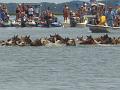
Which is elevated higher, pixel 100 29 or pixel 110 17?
pixel 110 17

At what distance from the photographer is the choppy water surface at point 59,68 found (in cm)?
2548

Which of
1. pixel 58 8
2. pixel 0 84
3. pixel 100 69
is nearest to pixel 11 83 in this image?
pixel 0 84

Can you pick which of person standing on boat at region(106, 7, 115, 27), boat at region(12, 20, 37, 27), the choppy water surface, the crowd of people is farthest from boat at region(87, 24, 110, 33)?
the choppy water surface

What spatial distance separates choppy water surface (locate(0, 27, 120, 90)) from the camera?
83.6ft

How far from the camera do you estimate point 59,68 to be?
30.7 meters

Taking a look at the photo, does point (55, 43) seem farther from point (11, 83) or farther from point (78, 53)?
point (11, 83)

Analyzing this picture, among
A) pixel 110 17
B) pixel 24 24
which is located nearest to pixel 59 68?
pixel 110 17

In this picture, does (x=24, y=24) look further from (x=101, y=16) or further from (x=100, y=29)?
(x=101, y=16)

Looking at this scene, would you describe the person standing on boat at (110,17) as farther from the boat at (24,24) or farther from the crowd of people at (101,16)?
the boat at (24,24)

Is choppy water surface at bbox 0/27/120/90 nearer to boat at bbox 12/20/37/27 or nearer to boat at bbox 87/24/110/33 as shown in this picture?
boat at bbox 87/24/110/33

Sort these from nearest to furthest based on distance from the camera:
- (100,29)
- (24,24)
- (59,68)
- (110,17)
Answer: (59,68) → (100,29) → (110,17) → (24,24)

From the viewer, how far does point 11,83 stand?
25.8 meters

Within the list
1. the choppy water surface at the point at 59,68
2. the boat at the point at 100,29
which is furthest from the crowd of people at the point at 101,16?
the choppy water surface at the point at 59,68

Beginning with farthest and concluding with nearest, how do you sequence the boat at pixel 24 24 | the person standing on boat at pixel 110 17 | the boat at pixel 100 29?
the boat at pixel 24 24, the person standing on boat at pixel 110 17, the boat at pixel 100 29
